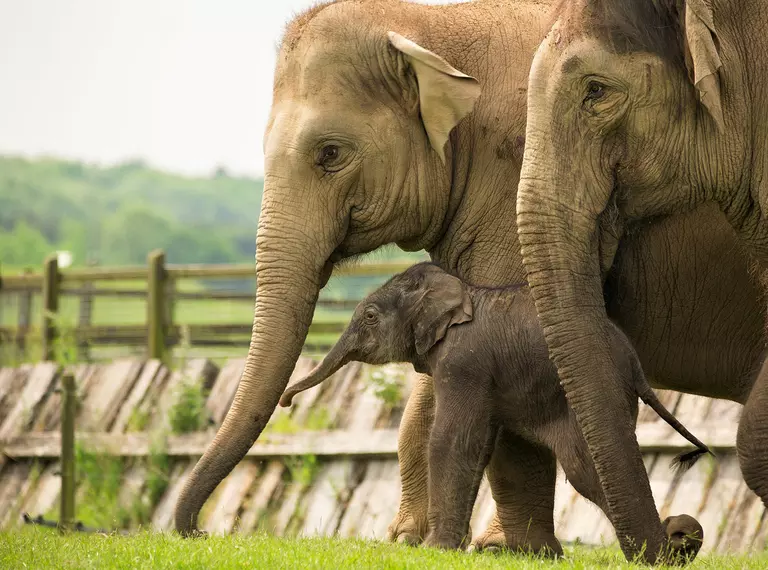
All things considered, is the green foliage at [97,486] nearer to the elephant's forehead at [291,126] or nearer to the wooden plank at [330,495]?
the wooden plank at [330,495]

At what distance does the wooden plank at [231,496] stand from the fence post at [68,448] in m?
1.23

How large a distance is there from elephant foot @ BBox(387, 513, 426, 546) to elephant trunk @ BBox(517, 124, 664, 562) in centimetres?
184

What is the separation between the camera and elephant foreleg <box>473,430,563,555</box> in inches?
314

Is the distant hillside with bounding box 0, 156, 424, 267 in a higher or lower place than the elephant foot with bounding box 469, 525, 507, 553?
higher

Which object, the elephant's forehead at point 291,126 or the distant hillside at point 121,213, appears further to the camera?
the distant hillside at point 121,213

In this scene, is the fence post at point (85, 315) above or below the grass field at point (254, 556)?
above

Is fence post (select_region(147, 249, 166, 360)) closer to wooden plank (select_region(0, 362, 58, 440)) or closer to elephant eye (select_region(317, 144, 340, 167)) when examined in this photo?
wooden plank (select_region(0, 362, 58, 440))

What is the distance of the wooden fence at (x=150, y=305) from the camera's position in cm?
1521

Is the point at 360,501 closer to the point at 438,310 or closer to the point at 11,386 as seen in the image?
the point at 438,310

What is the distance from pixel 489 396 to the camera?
750 centimetres

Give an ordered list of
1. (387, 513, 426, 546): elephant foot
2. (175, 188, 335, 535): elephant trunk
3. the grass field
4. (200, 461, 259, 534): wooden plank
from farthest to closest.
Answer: (200, 461, 259, 534): wooden plank
(387, 513, 426, 546): elephant foot
(175, 188, 335, 535): elephant trunk
the grass field

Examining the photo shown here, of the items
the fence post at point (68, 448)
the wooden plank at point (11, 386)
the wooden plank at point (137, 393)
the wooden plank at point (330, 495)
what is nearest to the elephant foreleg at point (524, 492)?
the wooden plank at point (330, 495)

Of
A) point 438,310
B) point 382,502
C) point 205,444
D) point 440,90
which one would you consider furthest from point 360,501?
point 440,90

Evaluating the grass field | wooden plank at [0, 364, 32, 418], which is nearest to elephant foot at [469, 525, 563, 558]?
the grass field
